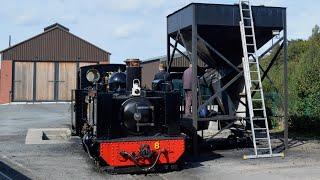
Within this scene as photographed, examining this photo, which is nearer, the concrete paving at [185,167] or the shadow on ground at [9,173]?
the shadow on ground at [9,173]

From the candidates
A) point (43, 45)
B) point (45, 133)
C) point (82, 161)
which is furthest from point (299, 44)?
point (82, 161)

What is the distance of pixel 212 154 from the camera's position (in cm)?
1234

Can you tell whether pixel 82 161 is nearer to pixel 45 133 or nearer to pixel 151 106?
pixel 151 106

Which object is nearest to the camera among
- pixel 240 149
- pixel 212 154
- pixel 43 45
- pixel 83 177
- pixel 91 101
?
pixel 83 177

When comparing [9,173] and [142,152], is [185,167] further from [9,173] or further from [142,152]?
[9,173]

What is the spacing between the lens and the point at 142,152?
31.8 feet

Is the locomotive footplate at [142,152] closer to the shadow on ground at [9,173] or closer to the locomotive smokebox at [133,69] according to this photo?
the locomotive smokebox at [133,69]

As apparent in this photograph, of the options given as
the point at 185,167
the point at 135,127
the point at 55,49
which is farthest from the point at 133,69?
the point at 55,49

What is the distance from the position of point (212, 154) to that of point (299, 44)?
3776 cm

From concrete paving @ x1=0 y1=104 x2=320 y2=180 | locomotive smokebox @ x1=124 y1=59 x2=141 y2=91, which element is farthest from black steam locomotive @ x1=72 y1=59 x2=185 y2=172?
concrete paving @ x1=0 y1=104 x2=320 y2=180

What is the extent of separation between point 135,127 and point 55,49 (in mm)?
32576

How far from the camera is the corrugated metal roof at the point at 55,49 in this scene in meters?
40.6

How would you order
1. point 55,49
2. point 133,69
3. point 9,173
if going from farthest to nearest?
point 55,49, point 133,69, point 9,173

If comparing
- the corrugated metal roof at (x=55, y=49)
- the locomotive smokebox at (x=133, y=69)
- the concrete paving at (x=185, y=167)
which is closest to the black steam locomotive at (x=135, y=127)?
the locomotive smokebox at (x=133, y=69)
